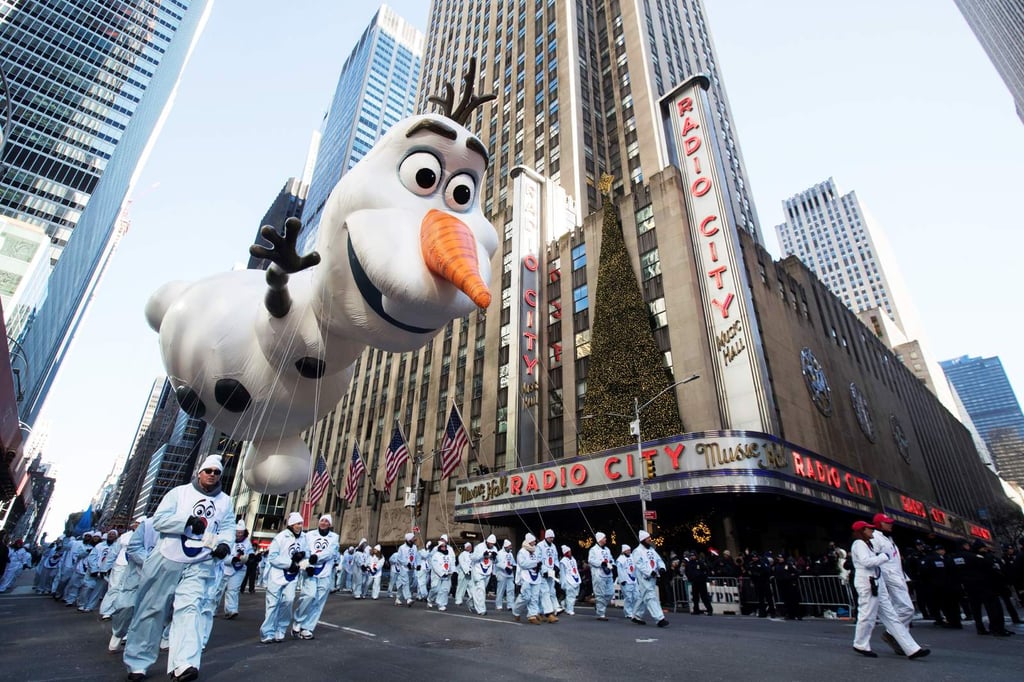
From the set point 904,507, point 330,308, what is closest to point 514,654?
point 330,308

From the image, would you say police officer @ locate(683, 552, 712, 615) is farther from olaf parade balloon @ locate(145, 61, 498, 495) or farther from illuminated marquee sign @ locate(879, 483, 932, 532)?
illuminated marquee sign @ locate(879, 483, 932, 532)

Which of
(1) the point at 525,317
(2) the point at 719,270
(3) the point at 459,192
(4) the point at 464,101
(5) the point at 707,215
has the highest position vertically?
(5) the point at 707,215

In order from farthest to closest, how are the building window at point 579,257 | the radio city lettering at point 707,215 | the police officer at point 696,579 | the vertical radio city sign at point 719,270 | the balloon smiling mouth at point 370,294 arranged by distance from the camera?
the building window at point 579,257 → the radio city lettering at point 707,215 → the vertical radio city sign at point 719,270 → the police officer at point 696,579 → the balloon smiling mouth at point 370,294

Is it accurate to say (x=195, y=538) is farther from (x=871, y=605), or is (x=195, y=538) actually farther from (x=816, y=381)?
(x=816, y=381)

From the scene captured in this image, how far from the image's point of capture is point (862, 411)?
3319 cm

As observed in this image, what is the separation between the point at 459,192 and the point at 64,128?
9896cm

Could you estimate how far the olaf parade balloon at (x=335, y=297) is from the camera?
4.69 m

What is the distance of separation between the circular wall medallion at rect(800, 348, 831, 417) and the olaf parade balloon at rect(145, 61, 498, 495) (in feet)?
87.0

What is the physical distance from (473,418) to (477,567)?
65.5 ft

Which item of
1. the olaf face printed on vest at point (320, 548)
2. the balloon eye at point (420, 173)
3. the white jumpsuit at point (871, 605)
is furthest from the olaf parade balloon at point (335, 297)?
the white jumpsuit at point (871, 605)

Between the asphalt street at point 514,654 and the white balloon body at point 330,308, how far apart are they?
2.33 m

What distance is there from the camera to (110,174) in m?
84.0

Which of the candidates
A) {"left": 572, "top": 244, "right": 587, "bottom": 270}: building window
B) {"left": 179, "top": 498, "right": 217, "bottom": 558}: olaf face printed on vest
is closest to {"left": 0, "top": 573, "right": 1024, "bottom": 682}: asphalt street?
{"left": 179, "top": 498, "right": 217, "bottom": 558}: olaf face printed on vest

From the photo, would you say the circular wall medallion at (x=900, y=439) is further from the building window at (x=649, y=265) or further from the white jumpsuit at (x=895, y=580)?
the white jumpsuit at (x=895, y=580)
